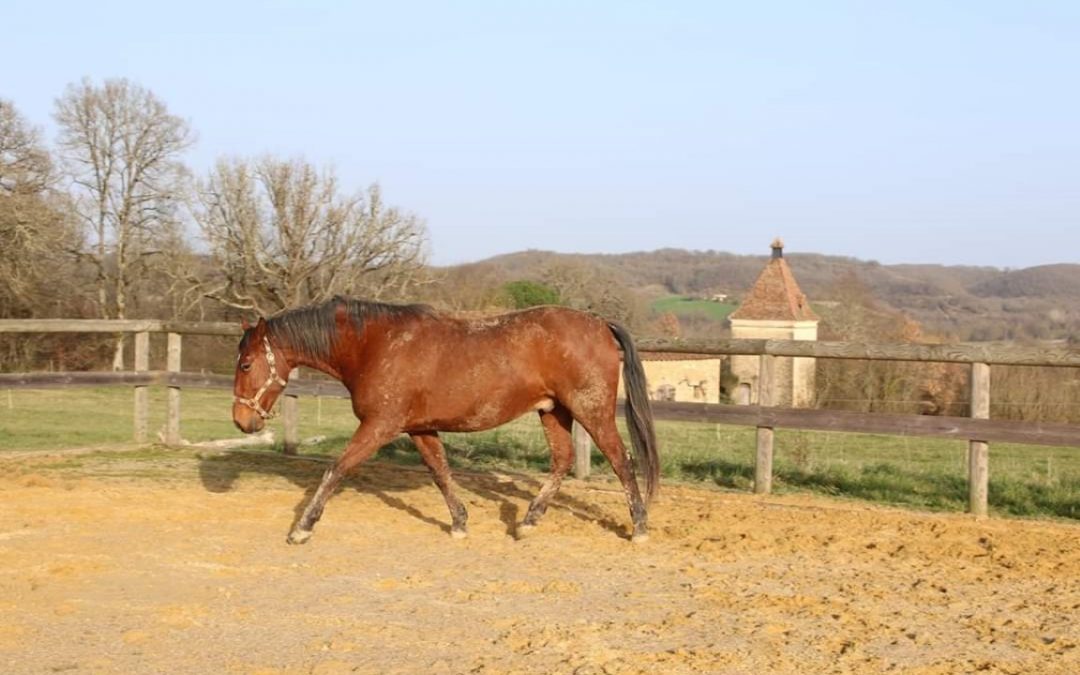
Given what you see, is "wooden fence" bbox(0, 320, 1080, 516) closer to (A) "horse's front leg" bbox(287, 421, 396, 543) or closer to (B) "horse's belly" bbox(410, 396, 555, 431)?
(B) "horse's belly" bbox(410, 396, 555, 431)

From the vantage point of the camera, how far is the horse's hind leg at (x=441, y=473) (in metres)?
6.96

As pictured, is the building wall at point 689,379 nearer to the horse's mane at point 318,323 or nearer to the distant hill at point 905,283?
the distant hill at point 905,283

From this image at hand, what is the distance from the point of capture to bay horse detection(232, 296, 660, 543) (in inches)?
275

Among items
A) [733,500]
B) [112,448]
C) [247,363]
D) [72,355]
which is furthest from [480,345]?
[72,355]

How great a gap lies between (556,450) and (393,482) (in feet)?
Result: 7.38

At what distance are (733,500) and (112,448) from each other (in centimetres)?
654

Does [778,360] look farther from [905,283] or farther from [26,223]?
[905,283]

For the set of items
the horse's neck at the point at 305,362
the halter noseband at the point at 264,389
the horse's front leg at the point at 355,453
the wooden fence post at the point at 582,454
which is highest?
the horse's neck at the point at 305,362

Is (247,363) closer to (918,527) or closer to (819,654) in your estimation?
(819,654)

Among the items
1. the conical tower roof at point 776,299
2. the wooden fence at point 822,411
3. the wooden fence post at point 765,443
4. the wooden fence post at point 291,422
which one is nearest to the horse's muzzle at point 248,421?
the wooden fence at point 822,411

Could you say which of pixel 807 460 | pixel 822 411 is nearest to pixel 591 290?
pixel 807 460

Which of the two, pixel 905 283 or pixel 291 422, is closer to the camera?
pixel 291 422

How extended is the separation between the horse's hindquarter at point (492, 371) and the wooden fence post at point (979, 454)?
2846 mm

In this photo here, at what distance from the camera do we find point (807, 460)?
1020 cm
